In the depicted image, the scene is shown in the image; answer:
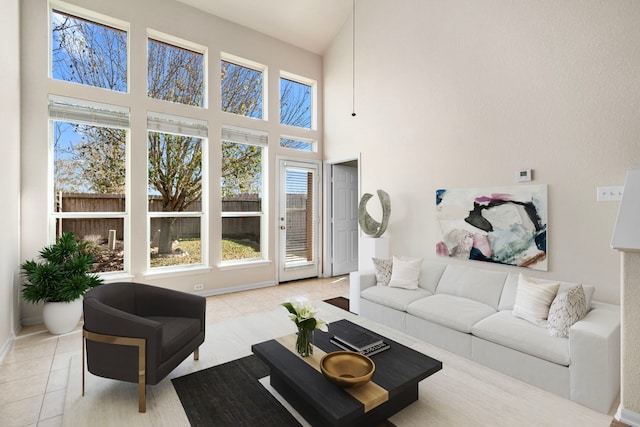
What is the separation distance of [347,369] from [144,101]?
4351mm

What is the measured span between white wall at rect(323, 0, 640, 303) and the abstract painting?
0.10 metres

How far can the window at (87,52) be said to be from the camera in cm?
386

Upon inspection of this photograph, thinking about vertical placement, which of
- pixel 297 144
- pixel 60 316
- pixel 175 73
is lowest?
pixel 60 316

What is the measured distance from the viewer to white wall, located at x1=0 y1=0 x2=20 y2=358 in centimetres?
291

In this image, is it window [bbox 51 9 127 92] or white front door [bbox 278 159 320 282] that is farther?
white front door [bbox 278 159 320 282]

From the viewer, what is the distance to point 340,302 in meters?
4.55

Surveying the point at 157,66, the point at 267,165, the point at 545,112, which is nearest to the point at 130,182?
the point at 157,66

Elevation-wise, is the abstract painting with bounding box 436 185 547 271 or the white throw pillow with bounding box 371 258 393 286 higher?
the abstract painting with bounding box 436 185 547 271

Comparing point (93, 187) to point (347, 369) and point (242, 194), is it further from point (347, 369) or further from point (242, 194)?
point (347, 369)

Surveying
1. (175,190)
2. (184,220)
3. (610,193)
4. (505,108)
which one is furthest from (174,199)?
(610,193)

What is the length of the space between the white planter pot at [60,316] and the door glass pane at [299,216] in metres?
3.17

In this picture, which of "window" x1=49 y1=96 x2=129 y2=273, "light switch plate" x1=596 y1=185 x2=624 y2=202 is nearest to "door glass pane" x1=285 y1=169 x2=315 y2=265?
"window" x1=49 y1=96 x2=129 y2=273

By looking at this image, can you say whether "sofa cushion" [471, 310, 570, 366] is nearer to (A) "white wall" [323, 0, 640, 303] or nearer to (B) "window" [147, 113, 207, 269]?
(A) "white wall" [323, 0, 640, 303]

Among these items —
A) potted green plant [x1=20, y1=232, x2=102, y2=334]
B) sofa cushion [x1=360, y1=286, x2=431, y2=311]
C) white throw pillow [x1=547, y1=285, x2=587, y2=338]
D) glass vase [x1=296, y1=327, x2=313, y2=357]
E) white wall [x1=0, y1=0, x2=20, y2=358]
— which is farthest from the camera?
sofa cushion [x1=360, y1=286, x2=431, y2=311]
